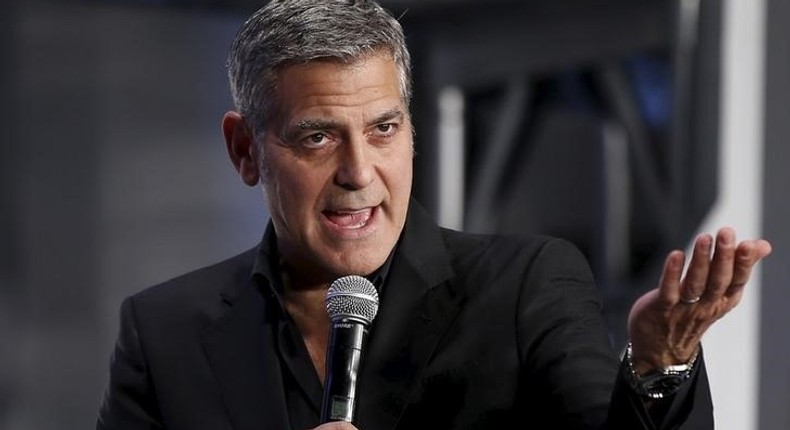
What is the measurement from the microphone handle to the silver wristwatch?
0.91 ft

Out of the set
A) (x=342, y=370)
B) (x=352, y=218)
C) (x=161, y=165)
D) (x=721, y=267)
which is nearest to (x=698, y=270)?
(x=721, y=267)

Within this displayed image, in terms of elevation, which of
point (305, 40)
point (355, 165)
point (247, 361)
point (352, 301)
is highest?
point (305, 40)

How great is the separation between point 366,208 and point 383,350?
0.19 meters

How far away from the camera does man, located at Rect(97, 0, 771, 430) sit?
170 cm

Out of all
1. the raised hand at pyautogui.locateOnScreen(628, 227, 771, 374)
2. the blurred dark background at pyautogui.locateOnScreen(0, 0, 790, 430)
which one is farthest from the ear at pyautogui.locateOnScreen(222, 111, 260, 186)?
the blurred dark background at pyautogui.locateOnScreen(0, 0, 790, 430)

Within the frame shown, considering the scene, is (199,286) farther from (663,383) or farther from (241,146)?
(663,383)

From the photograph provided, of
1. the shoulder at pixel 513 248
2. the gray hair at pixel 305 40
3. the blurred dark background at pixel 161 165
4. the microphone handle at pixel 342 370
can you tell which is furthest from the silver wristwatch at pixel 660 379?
the blurred dark background at pixel 161 165

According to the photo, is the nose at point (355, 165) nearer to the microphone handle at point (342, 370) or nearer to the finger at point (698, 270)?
the microphone handle at point (342, 370)

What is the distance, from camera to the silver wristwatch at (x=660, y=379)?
144 cm

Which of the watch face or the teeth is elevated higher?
the teeth

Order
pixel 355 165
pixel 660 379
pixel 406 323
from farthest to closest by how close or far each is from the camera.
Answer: pixel 406 323 → pixel 355 165 → pixel 660 379

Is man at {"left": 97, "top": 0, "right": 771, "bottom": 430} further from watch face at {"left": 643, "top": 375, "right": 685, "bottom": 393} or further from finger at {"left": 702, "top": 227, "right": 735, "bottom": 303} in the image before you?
finger at {"left": 702, "top": 227, "right": 735, "bottom": 303}

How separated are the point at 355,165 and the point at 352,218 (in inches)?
2.6

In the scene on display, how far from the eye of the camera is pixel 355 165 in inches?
66.5
